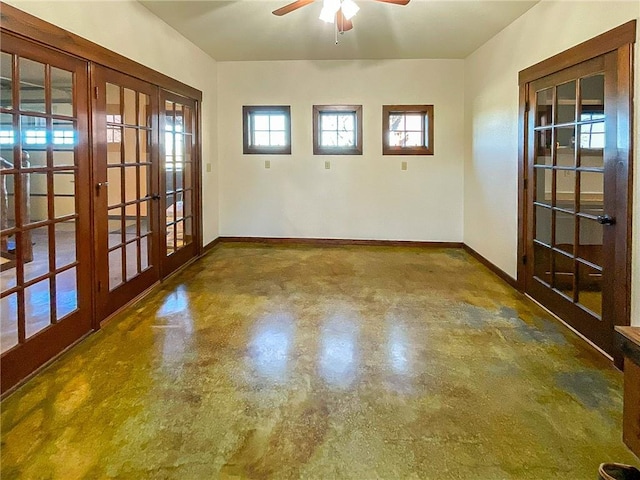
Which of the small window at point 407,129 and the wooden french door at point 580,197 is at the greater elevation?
the small window at point 407,129

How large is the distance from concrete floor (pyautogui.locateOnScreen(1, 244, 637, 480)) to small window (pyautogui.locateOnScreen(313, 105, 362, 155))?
321 centimetres

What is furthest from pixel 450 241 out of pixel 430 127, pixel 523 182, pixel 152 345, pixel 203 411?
pixel 203 411

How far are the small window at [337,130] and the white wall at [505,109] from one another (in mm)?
1503

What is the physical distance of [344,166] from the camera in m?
7.23

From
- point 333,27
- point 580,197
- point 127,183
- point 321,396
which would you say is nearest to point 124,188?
point 127,183

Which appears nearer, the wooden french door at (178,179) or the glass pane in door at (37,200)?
the glass pane in door at (37,200)

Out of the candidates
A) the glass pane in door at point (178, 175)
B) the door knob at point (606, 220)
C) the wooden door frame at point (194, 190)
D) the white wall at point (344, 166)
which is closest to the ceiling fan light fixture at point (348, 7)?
the wooden door frame at point (194, 190)

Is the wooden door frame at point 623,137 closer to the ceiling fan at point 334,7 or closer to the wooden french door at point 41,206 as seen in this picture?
the ceiling fan at point 334,7

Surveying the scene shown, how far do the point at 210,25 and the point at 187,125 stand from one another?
1.23m

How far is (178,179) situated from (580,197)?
398cm

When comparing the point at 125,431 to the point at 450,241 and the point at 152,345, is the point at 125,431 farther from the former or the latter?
the point at 450,241

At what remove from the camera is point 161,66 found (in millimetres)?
4895

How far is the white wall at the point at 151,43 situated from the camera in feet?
10.8

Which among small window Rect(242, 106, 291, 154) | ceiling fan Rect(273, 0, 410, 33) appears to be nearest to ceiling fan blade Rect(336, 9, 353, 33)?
ceiling fan Rect(273, 0, 410, 33)
